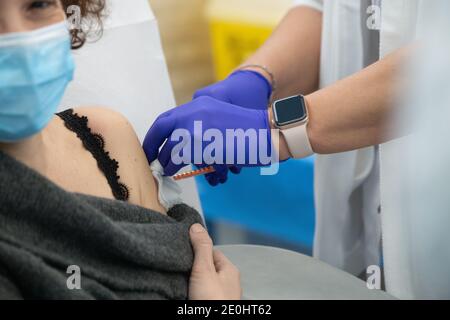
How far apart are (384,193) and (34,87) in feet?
2.31

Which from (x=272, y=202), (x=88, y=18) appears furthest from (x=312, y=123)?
(x=272, y=202)

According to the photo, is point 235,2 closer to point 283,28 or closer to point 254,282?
point 283,28

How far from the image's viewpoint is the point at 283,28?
1.70 metres

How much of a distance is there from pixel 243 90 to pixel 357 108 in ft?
1.01

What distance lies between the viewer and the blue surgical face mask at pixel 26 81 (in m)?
0.97

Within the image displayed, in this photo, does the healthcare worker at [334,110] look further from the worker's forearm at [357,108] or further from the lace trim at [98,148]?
the lace trim at [98,148]

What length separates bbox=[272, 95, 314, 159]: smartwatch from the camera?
4.34 ft

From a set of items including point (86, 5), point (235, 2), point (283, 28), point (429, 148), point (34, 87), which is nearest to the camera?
point (34, 87)

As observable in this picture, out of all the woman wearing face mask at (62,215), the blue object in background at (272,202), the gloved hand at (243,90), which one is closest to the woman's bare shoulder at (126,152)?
the woman wearing face mask at (62,215)

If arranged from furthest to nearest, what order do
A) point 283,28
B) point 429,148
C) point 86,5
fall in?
point 283,28 < point 86,5 < point 429,148

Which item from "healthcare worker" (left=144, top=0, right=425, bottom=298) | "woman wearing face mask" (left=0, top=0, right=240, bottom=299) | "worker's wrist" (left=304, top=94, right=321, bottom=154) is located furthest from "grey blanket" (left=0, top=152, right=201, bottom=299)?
"worker's wrist" (left=304, top=94, right=321, bottom=154)

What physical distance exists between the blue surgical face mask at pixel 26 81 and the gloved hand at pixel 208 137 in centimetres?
34
